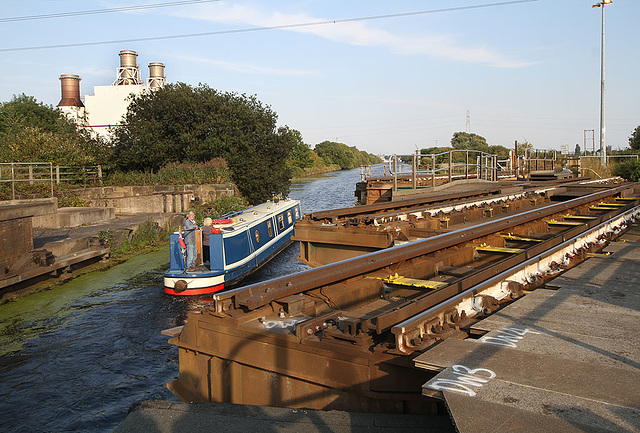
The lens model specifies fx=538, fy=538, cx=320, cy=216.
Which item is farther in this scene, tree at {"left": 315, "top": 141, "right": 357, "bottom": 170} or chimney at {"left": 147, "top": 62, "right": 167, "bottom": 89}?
tree at {"left": 315, "top": 141, "right": 357, "bottom": 170}

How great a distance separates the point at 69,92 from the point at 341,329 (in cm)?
5996

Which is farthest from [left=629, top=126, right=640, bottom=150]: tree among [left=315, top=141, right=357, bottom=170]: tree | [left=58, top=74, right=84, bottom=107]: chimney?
[left=315, top=141, right=357, bottom=170]: tree

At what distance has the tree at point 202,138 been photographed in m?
33.1

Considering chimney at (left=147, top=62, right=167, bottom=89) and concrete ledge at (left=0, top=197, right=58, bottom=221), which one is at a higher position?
chimney at (left=147, top=62, right=167, bottom=89)

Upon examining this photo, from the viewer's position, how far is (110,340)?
35.1ft

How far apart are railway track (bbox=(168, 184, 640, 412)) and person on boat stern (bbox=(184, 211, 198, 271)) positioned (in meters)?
8.86

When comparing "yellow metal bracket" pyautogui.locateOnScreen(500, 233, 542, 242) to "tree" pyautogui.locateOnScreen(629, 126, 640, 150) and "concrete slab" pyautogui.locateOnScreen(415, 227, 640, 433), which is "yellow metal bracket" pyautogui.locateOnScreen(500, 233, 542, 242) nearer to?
"concrete slab" pyautogui.locateOnScreen(415, 227, 640, 433)

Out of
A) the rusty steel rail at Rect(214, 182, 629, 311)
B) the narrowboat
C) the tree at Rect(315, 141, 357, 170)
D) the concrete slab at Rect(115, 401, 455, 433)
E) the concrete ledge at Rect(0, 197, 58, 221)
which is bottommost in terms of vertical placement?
the narrowboat

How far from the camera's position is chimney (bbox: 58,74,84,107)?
5581cm

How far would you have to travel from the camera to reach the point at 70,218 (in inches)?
814

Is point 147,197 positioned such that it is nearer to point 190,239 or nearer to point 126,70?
point 190,239

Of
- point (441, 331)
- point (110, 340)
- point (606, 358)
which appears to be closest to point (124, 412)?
point (110, 340)

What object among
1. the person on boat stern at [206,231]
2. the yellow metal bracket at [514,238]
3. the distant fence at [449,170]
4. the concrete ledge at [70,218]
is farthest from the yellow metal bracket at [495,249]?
the concrete ledge at [70,218]

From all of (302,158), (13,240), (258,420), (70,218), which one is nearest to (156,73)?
(70,218)
